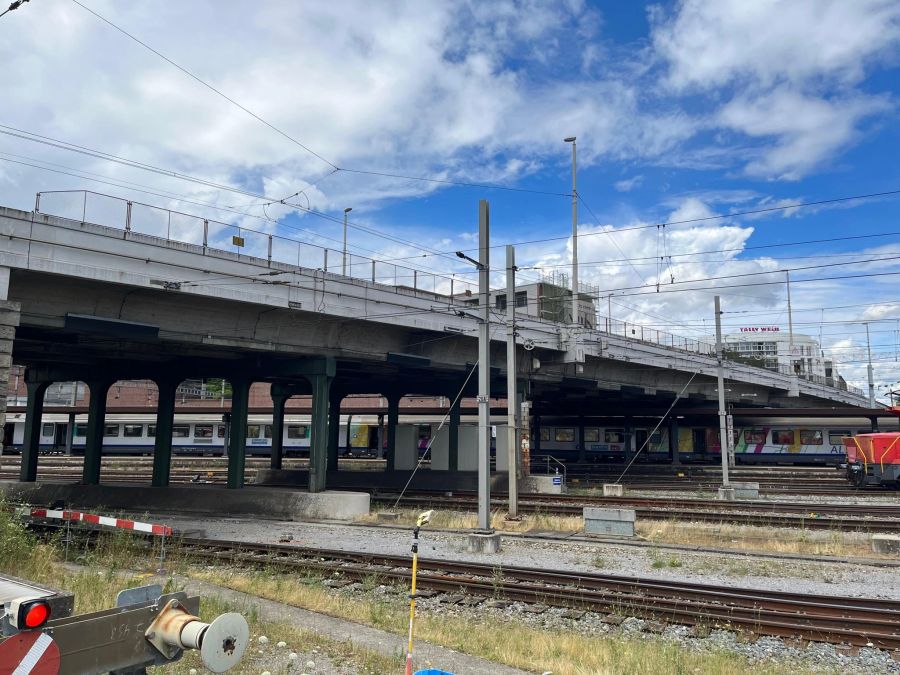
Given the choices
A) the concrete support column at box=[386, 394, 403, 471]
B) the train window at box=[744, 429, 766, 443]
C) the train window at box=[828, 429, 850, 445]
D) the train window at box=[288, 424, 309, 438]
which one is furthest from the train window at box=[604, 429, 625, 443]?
the train window at box=[288, 424, 309, 438]

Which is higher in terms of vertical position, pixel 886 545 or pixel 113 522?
pixel 113 522

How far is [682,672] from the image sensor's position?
7.97m

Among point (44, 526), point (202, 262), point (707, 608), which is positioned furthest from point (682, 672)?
point (44, 526)

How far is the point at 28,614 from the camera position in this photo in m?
3.67

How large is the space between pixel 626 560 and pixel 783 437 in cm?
4001

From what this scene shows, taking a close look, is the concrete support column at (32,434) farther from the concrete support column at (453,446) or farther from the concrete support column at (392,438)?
the concrete support column at (453,446)

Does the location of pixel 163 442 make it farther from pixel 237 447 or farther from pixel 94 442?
pixel 94 442

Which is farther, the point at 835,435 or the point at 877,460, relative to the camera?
the point at 835,435

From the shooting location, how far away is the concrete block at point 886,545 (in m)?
16.9

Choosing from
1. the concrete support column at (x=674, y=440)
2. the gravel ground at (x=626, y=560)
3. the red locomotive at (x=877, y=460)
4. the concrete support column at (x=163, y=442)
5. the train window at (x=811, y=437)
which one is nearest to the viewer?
the gravel ground at (x=626, y=560)

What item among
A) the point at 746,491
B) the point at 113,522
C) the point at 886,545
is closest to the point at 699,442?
the point at 746,491

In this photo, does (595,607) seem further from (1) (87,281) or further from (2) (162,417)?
(2) (162,417)

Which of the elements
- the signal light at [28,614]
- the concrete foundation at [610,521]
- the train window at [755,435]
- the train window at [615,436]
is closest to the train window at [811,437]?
the train window at [755,435]

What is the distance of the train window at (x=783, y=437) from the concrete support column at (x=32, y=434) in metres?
49.9
